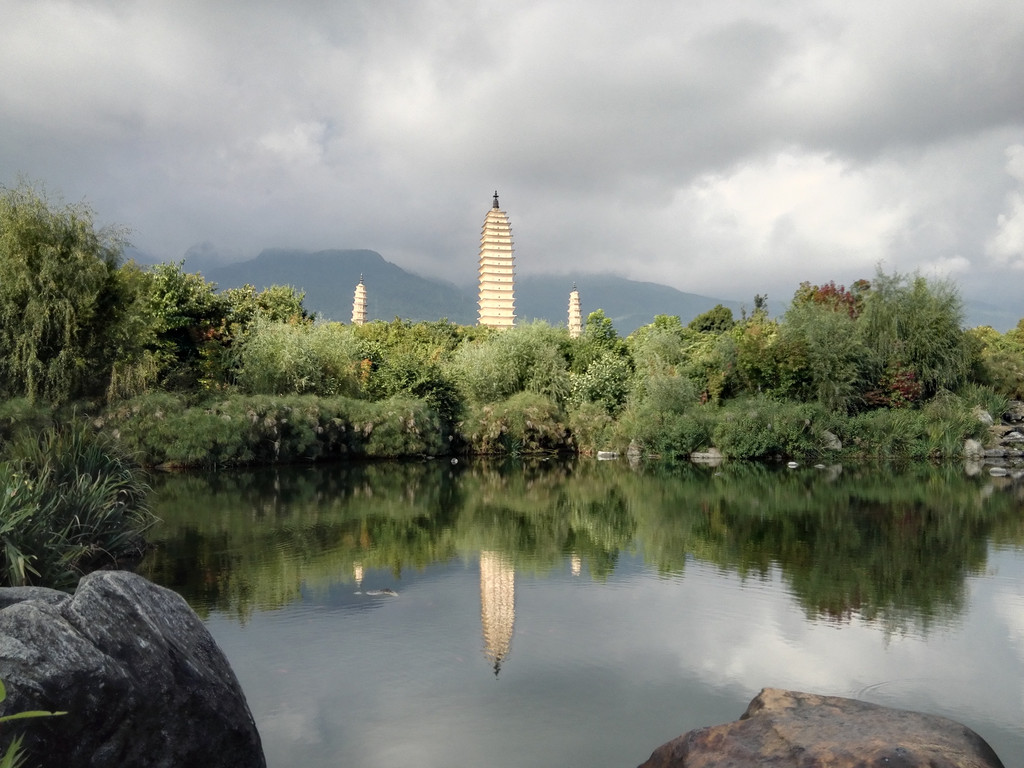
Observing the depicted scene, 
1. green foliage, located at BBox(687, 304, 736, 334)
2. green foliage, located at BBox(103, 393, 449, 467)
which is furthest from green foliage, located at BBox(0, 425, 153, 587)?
green foliage, located at BBox(687, 304, 736, 334)

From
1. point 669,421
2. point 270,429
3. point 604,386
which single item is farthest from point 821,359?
point 270,429

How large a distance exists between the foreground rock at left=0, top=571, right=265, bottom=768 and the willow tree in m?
17.0

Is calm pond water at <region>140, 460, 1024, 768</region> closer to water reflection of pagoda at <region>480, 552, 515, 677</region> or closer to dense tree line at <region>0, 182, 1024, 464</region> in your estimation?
water reflection of pagoda at <region>480, 552, 515, 677</region>

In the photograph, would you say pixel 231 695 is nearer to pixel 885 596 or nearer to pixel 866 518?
pixel 885 596

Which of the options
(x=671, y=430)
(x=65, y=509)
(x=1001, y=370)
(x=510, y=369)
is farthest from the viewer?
(x=510, y=369)

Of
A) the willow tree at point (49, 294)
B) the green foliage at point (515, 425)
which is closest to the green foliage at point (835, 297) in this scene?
the green foliage at point (515, 425)

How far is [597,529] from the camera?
13.9 meters

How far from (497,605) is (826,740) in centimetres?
514

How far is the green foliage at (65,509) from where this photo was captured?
7426 millimetres

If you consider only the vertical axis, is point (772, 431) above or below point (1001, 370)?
below

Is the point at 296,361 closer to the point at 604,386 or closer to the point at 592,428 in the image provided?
the point at 592,428

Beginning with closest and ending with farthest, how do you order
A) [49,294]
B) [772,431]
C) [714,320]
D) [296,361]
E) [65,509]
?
[65,509] → [49,294] → [772,431] → [296,361] → [714,320]

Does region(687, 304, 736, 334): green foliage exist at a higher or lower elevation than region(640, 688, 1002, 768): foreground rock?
higher

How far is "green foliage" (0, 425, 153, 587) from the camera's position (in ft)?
24.4
